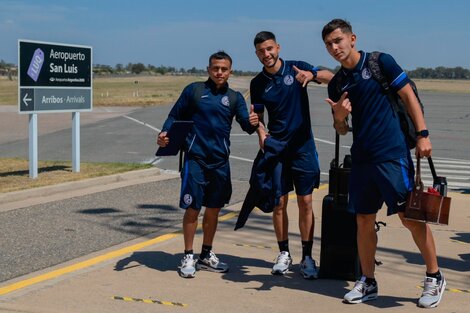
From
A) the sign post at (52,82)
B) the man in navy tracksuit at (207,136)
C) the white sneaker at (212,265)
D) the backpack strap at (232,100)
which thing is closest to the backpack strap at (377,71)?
the man in navy tracksuit at (207,136)

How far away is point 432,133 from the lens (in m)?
24.8

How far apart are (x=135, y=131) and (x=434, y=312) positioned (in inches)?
741

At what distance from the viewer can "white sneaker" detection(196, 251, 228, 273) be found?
6598 millimetres

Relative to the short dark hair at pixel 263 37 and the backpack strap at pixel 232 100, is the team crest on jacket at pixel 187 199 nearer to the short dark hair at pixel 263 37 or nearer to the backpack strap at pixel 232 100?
the backpack strap at pixel 232 100

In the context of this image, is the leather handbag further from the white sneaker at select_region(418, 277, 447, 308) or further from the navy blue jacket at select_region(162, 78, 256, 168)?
the navy blue jacket at select_region(162, 78, 256, 168)

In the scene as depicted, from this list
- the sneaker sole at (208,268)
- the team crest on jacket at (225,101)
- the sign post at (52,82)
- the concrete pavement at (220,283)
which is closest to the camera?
the concrete pavement at (220,283)

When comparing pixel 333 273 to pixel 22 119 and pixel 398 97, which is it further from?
pixel 22 119

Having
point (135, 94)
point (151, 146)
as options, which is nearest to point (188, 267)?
point (151, 146)

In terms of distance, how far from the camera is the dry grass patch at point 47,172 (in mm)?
11586

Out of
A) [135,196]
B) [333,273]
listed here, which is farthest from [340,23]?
[135,196]

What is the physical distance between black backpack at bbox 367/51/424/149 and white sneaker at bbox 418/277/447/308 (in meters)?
0.96

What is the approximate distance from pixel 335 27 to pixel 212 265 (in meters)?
2.29

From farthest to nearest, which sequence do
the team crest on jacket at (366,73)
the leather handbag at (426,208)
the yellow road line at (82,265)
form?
the yellow road line at (82,265), the team crest on jacket at (366,73), the leather handbag at (426,208)

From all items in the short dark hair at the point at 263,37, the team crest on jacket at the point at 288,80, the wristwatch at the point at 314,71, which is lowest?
the team crest on jacket at the point at 288,80
